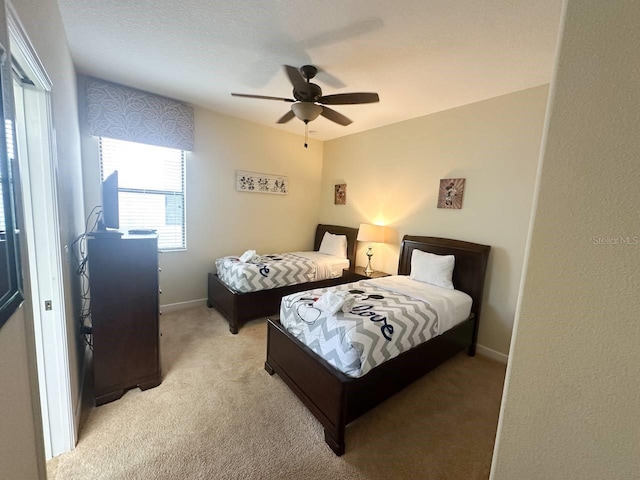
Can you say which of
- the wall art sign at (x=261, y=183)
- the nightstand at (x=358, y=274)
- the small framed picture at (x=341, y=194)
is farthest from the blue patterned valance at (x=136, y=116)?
the nightstand at (x=358, y=274)

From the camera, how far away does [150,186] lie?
3332 mm

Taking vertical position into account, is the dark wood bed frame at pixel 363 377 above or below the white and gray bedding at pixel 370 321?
below

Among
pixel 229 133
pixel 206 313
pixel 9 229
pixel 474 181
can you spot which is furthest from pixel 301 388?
pixel 229 133

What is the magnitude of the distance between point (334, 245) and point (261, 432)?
291 centimetres

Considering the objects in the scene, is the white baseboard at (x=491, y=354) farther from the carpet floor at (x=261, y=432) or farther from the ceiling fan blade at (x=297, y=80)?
the ceiling fan blade at (x=297, y=80)

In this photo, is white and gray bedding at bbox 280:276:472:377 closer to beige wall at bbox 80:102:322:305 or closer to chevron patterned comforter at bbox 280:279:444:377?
chevron patterned comforter at bbox 280:279:444:377

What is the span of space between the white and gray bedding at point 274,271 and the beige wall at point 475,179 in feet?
2.56

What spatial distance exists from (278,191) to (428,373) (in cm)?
325

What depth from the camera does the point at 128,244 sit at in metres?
1.91

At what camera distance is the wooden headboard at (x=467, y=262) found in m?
2.80

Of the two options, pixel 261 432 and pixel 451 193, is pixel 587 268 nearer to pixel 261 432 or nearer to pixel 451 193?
pixel 261 432

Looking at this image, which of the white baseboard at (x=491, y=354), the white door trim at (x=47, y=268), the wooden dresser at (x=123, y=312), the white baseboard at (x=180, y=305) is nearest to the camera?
the white door trim at (x=47, y=268)

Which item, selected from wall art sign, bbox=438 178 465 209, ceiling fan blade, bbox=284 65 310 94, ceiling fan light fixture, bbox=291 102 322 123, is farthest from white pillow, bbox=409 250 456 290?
ceiling fan blade, bbox=284 65 310 94

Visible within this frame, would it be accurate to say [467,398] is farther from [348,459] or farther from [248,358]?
[248,358]
